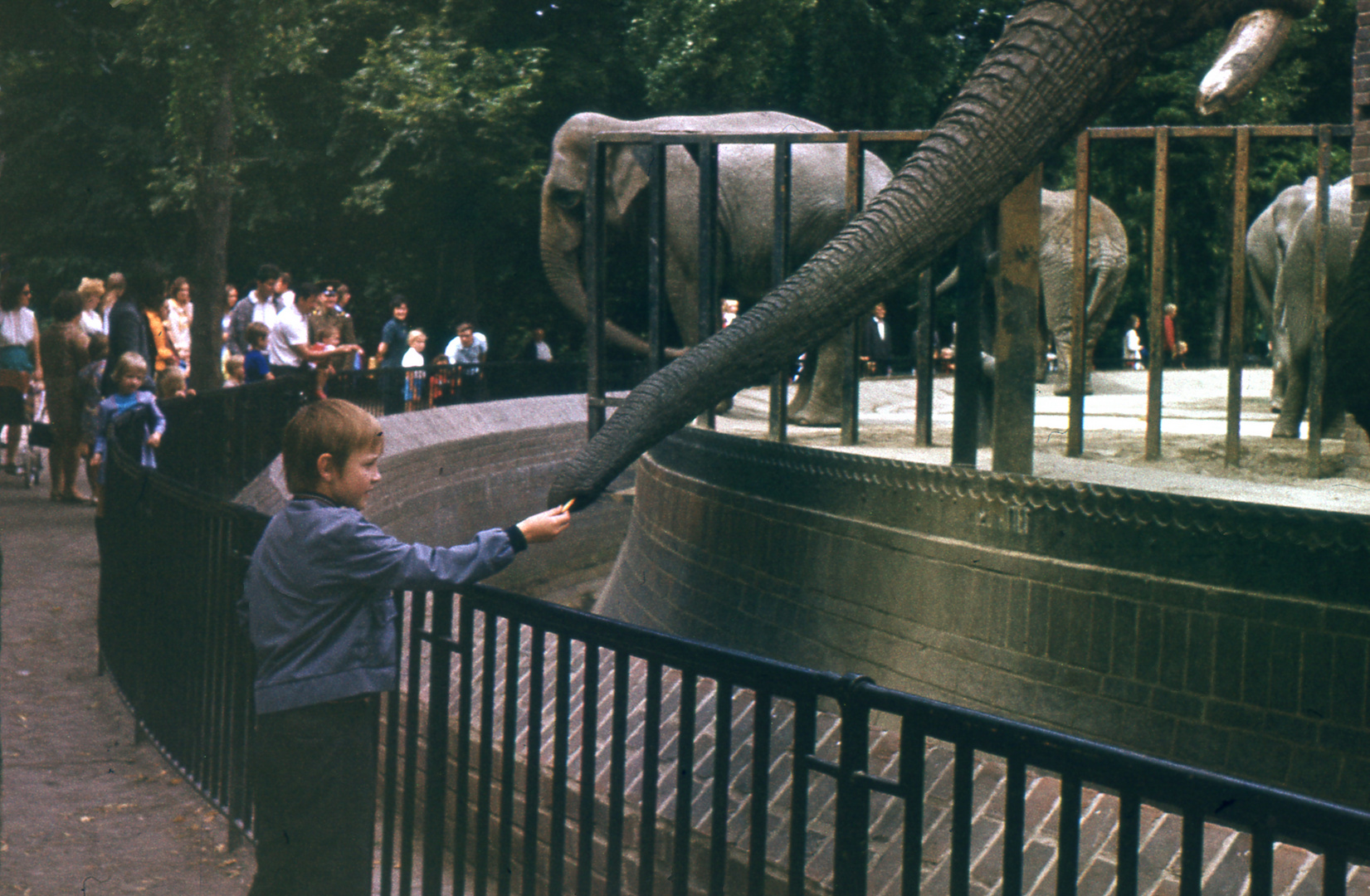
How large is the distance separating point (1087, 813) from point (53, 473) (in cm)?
1276

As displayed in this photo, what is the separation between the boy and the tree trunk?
15.7 m

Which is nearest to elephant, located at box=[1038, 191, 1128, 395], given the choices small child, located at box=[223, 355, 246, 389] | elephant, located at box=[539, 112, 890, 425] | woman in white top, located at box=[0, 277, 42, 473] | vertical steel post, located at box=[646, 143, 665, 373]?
elephant, located at box=[539, 112, 890, 425]

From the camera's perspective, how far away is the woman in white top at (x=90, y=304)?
15.0m

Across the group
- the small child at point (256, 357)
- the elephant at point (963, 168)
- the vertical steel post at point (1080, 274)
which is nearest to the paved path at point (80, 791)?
the elephant at point (963, 168)

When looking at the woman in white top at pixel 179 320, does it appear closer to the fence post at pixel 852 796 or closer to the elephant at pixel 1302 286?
the elephant at pixel 1302 286

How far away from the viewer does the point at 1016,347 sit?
5.56 metres

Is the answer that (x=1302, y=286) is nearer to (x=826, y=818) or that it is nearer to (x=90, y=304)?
(x=826, y=818)

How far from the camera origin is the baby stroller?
14289 mm

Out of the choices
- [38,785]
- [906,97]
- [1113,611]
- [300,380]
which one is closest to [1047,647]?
[1113,611]

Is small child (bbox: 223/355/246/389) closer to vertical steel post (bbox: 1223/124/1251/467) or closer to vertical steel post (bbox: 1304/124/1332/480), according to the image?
vertical steel post (bbox: 1223/124/1251/467)

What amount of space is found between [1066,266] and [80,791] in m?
9.51

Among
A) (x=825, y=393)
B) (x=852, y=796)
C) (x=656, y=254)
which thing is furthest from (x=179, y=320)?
(x=852, y=796)

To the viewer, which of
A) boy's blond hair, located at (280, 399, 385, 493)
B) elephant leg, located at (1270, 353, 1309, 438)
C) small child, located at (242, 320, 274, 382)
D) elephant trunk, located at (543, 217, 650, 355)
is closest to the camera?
boy's blond hair, located at (280, 399, 385, 493)

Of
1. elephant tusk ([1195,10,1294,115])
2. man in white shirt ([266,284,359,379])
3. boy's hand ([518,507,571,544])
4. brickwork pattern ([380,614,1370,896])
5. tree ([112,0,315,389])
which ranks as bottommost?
brickwork pattern ([380,614,1370,896])
